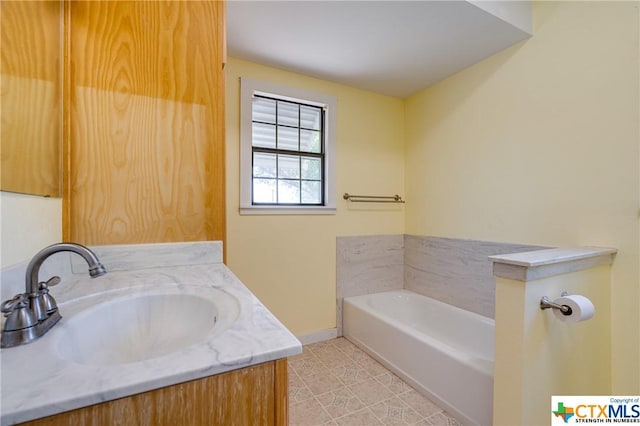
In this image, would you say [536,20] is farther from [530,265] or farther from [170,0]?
[170,0]

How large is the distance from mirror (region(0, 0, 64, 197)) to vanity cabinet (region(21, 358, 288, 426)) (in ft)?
2.20

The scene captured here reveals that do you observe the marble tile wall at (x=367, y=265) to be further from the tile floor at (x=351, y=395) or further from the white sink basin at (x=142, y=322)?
the white sink basin at (x=142, y=322)

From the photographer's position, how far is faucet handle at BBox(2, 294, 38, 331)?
558 millimetres

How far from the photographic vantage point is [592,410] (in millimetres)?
1303

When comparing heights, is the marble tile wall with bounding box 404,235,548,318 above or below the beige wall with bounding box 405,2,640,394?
below

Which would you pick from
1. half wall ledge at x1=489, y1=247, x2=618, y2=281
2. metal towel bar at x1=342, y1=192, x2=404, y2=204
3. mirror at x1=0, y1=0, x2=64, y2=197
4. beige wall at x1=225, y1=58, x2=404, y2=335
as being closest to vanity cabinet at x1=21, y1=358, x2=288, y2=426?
mirror at x1=0, y1=0, x2=64, y2=197

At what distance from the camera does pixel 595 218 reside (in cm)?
164

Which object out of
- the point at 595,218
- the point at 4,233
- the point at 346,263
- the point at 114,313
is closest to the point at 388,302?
the point at 346,263

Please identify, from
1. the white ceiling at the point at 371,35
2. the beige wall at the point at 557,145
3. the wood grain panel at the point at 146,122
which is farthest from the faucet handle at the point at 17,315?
the beige wall at the point at 557,145

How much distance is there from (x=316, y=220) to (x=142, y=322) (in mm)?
1812

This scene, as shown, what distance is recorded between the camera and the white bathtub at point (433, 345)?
156 centimetres

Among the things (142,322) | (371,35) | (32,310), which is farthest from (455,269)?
(32,310)

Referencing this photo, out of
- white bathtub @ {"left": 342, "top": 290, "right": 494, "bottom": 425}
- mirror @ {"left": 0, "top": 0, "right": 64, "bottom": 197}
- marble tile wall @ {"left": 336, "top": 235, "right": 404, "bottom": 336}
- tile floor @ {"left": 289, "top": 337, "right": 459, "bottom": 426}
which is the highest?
mirror @ {"left": 0, "top": 0, "right": 64, "bottom": 197}

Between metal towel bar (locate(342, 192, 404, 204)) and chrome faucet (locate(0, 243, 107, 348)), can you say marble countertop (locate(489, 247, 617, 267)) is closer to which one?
chrome faucet (locate(0, 243, 107, 348))
